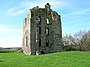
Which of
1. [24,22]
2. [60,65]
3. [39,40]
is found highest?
[24,22]

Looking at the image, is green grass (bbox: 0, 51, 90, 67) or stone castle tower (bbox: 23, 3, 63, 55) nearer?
green grass (bbox: 0, 51, 90, 67)

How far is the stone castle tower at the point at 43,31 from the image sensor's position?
195ft

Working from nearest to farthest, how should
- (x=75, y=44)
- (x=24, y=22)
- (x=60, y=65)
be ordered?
1. (x=60, y=65)
2. (x=24, y=22)
3. (x=75, y=44)

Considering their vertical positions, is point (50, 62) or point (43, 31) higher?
point (43, 31)

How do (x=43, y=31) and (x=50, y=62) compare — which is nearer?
(x=50, y=62)

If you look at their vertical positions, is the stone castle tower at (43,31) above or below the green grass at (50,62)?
above

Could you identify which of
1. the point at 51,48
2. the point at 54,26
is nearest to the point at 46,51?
the point at 51,48

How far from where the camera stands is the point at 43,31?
60656 mm

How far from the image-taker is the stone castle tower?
59469mm

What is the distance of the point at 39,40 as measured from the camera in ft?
197

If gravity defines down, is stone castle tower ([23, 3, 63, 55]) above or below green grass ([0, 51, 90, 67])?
above

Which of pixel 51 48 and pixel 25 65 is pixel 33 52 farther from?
pixel 25 65

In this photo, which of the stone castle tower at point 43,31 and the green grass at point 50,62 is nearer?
the green grass at point 50,62

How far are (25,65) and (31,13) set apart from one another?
31.8m
